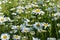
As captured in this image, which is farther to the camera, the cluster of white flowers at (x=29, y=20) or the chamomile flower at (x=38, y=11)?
the chamomile flower at (x=38, y=11)

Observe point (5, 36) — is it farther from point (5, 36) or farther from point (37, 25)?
point (37, 25)

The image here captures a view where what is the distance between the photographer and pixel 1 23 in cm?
154

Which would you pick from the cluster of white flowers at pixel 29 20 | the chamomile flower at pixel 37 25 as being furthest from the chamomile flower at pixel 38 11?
the chamomile flower at pixel 37 25

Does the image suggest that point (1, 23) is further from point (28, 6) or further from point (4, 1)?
point (4, 1)

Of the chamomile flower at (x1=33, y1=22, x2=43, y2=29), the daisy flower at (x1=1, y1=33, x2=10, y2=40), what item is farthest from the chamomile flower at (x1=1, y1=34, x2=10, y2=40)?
the chamomile flower at (x1=33, y1=22, x2=43, y2=29)

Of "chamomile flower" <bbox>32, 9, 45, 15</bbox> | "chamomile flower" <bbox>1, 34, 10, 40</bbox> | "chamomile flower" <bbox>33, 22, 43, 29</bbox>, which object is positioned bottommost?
"chamomile flower" <bbox>1, 34, 10, 40</bbox>

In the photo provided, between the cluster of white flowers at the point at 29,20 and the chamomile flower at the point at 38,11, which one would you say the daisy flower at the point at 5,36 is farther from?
the chamomile flower at the point at 38,11

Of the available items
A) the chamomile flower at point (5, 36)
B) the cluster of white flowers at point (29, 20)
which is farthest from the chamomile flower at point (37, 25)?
the chamomile flower at point (5, 36)

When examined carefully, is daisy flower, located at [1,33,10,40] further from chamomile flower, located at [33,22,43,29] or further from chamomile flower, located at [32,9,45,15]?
chamomile flower, located at [32,9,45,15]

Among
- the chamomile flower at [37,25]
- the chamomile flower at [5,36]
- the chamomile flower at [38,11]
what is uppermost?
the chamomile flower at [38,11]

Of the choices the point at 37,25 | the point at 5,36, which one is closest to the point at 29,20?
the point at 37,25

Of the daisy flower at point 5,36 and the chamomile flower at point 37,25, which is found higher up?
the chamomile flower at point 37,25

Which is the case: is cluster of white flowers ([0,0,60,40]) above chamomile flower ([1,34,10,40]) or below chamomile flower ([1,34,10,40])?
above

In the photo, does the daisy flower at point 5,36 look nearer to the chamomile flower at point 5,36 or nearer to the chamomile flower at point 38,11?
the chamomile flower at point 5,36
